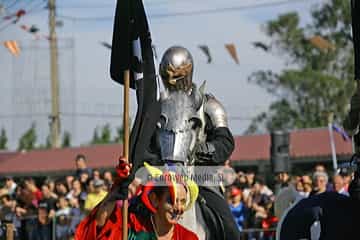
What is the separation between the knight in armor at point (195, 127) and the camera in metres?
6.45

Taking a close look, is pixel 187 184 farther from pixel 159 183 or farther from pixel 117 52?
pixel 117 52

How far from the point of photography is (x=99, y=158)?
957 inches

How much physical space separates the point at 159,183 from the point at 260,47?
11141 millimetres

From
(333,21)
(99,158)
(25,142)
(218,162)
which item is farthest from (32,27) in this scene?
(25,142)

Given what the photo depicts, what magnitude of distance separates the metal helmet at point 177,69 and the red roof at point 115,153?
1169 centimetres

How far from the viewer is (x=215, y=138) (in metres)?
6.67

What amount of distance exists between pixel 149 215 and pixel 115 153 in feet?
63.8

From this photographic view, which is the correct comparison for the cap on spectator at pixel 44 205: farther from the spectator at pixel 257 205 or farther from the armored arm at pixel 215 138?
the armored arm at pixel 215 138

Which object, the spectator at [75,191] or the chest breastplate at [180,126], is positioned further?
the spectator at [75,191]

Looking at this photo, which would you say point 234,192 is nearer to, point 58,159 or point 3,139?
point 58,159

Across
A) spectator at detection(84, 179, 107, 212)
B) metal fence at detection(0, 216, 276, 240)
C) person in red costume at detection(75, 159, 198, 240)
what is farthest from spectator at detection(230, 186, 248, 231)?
person in red costume at detection(75, 159, 198, 240)

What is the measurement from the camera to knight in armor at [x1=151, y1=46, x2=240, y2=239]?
645 centimetres

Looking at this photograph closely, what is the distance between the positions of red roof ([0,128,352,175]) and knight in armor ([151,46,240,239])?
11682mm

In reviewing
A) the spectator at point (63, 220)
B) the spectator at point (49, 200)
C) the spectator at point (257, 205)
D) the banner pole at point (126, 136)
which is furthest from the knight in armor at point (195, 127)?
the spectator at point (49, 200)
